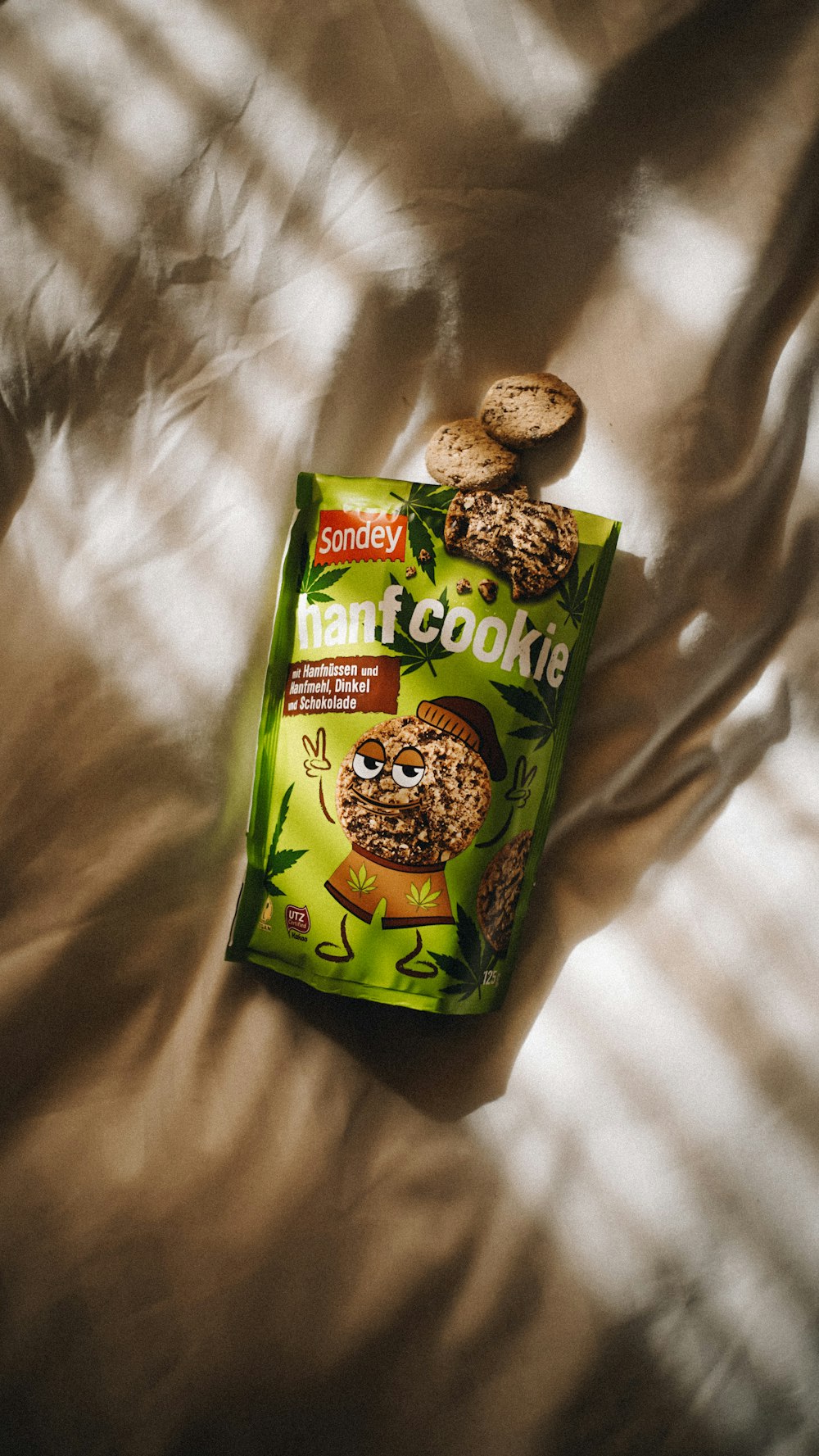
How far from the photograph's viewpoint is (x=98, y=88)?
0.77m

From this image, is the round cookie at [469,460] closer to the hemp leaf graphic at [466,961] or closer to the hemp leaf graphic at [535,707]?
the hemp leaf graphic at [535,707]

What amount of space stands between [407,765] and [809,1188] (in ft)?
1.55

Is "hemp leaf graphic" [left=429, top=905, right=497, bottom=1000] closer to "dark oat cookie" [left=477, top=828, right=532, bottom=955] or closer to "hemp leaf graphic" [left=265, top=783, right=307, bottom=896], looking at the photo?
"dark oat cookie" [left=477, top=828, right=532, bottom=955]

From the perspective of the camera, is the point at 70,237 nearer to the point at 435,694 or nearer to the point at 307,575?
the point at 307,575

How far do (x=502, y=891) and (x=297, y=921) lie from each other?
0.54 ft

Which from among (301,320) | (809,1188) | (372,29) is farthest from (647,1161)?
(372,29)

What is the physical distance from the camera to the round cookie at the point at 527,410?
2.54 ft

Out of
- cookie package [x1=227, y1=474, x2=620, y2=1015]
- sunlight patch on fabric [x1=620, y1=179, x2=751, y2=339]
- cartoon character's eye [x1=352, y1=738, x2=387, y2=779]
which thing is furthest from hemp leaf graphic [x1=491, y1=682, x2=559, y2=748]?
sunlight patch on fabric [x1=620, y1=179, x2=751, y2=339]

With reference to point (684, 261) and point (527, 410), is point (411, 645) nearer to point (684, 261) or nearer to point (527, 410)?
point (527, 410)

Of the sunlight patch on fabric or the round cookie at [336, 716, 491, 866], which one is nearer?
the round cookie at [336, 716, 491, 866]

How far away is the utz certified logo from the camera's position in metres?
0.71

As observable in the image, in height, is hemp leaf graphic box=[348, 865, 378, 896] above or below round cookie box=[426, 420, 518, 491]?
below

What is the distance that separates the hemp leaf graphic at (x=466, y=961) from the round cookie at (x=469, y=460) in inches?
13.8

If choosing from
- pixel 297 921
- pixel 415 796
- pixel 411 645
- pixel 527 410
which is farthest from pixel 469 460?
pixel 297 921
